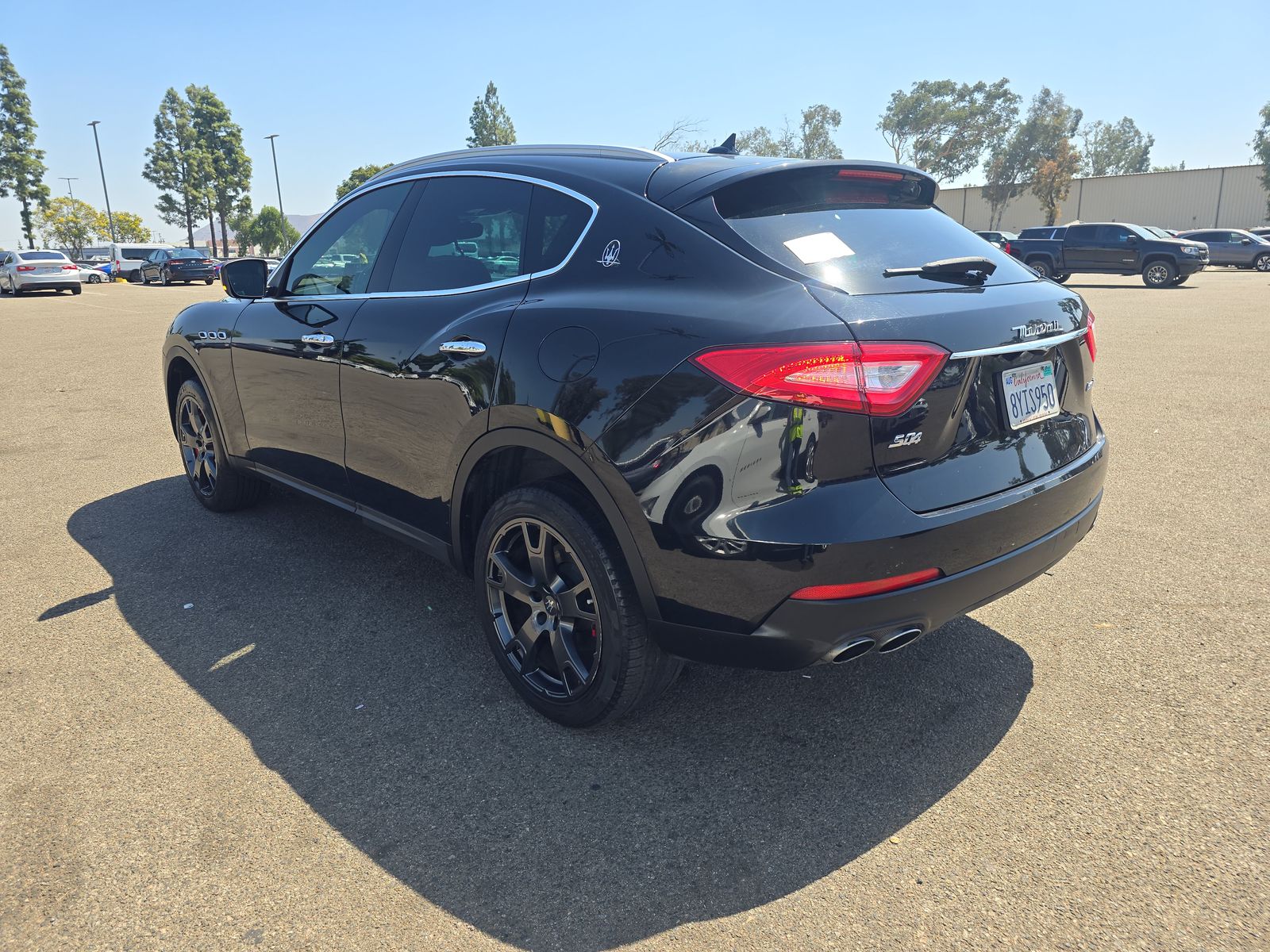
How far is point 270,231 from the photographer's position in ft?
256

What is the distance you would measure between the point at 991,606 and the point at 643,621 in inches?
75.6

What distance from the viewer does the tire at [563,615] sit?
8.57ft

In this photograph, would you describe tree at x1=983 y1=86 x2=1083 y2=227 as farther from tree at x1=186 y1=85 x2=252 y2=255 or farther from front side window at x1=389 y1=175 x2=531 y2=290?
front side window at x1=389 y1=175 x2=531 y2=290

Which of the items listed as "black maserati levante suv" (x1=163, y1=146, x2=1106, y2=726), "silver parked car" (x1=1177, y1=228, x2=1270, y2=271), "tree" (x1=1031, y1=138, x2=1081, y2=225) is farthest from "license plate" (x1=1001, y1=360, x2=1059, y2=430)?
"tree" (x1=1031, y1=138, x2=1081, y2=225)

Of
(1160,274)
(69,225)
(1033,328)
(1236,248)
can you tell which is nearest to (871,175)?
(1033,328)

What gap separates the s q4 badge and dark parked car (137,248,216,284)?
145ft

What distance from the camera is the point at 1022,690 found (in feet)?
10.2

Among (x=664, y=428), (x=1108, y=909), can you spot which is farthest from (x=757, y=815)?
(x=664, y=428)

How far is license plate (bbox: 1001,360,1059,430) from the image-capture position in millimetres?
2570

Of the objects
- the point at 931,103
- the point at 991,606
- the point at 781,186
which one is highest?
the point at 931,103

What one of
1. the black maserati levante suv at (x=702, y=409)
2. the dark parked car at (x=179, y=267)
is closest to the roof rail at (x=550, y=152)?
the black maserati levante suv at (x=702, y=409)

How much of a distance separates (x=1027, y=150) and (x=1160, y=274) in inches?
2507

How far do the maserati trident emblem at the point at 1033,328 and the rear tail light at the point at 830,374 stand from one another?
50 centimetres

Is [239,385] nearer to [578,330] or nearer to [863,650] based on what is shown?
[578,330]
